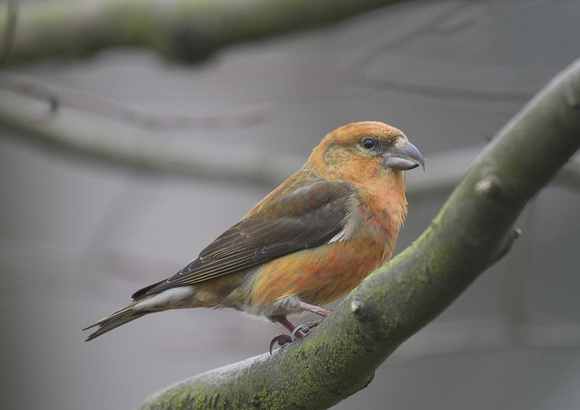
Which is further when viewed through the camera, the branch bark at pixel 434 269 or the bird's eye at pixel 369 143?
the bird's eye at pixel 369 143

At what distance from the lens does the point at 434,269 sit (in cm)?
204

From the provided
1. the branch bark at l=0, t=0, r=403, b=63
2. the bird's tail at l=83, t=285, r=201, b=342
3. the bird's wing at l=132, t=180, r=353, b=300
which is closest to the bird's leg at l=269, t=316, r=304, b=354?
the bird's wing at l=132, t=180, r=353, b=300

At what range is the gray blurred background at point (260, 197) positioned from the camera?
17.3ft

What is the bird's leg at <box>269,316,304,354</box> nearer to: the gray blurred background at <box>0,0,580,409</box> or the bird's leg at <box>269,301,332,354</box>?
the bird's leg at <box>269,301,332,354</box>

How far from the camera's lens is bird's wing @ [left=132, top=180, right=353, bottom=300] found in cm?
395

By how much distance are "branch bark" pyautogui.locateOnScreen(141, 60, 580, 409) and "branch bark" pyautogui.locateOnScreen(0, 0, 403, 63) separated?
9.10 feet

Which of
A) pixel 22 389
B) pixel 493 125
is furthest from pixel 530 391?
pixel 22 389

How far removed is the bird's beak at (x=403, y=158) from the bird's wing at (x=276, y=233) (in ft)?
0.95

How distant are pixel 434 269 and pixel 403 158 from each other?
2.07 metres

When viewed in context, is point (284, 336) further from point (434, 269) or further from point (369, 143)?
point (434, 269)

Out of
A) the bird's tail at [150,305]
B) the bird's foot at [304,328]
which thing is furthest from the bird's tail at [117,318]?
the bird's foot at [304,328]

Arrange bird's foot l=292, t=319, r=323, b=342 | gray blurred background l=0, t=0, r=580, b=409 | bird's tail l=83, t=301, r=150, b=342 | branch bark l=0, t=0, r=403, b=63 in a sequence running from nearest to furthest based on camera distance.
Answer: bird's foot l=292, t=319, r=323, b=342
bird's tail l=83, t=301, r=150, b=342
branch bark l=0, t=0, r=403, b=63
gray blurred background l=0, t=0, r=580, b=409

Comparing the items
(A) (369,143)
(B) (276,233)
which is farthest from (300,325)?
(A) (369,143)

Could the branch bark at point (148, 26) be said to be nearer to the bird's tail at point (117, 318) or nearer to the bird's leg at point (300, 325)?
the bird's leg at point (300, 325)
